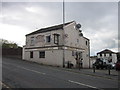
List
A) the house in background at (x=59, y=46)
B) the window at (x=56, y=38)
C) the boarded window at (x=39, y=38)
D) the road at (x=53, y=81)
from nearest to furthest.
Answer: the road at (x=53, y=81)
the house in background at (x=59, y=46)
the window at (x=56, y=38)
the boarded window at (x=39, y=38)

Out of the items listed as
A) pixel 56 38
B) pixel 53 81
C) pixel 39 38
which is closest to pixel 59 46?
pixel 56 38

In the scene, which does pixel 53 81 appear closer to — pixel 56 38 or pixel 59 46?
pixel 59 46

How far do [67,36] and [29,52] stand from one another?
10.0 m

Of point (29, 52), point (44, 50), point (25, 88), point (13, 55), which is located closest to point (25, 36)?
point (29, 52)

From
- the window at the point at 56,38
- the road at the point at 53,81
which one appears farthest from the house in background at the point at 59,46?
the road at the point at 53,81

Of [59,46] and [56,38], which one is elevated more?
[56,38]

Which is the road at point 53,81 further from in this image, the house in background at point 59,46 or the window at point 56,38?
the window at point 56,38

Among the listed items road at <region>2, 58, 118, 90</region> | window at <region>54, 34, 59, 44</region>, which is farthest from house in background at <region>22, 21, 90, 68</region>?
road at <region>2, 58, 118, 90</region>

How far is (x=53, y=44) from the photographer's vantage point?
35.4 m

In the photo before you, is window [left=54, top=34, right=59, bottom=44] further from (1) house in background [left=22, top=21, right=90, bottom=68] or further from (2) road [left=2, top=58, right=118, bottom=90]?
(2) road [left=2, top=58, right=118, bottom=90]

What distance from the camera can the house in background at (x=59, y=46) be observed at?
1353 inches

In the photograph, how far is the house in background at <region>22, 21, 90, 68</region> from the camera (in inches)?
1353

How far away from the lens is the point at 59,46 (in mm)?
34406

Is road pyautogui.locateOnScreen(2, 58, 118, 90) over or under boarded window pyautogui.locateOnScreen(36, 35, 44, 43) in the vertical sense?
under
